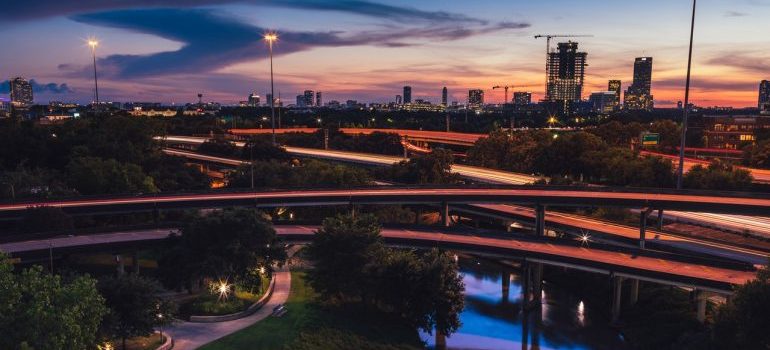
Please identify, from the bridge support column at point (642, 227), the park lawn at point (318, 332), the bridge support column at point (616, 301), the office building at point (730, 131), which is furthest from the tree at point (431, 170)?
the office building at point (730, 131)

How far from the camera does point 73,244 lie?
140 feet

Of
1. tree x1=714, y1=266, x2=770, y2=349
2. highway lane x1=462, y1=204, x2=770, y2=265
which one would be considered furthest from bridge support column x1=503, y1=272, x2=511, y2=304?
tree x1=714, y1=266, x2=770, y2=349

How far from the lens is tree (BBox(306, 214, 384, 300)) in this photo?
41.2 meters

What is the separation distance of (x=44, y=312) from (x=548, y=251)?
3569 centimetres

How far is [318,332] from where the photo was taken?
37625 mm

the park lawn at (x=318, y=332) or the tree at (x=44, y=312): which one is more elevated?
the tree at (x=44, y=312)

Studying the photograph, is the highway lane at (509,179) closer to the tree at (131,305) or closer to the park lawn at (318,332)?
the park lawn at (318,332)

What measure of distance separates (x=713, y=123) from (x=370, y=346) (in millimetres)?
144543

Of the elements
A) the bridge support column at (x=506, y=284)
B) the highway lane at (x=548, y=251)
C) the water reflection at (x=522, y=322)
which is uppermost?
the highway lane at (x=548, y=251)

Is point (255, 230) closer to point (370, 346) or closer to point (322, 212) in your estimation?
point (370, 346)

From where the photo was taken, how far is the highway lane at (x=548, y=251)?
39.5 metres

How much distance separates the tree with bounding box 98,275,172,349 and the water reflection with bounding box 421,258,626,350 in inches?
793

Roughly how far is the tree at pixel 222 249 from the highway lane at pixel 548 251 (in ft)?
20.9

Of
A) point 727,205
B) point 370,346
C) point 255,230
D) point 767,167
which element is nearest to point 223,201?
point 255,230
